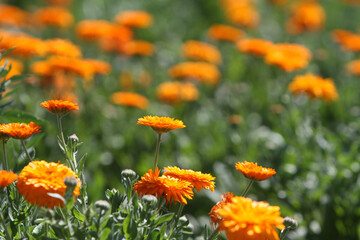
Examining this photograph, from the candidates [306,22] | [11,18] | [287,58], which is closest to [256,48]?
[287,58]

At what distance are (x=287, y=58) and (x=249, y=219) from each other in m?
2.48

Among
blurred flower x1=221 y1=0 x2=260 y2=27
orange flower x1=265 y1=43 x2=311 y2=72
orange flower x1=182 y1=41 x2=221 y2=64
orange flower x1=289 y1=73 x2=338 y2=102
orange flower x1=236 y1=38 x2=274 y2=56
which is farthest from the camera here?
blurred flower x1=221 y1=0 x2=260 y2=27

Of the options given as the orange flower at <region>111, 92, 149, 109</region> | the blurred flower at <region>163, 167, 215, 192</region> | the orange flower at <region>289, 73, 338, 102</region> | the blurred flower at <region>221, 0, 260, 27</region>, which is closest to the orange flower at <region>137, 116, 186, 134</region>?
the blurred flower at <region>163, 167, 215, 192</region>

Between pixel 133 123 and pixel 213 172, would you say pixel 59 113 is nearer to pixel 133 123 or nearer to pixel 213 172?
pixel 213 172

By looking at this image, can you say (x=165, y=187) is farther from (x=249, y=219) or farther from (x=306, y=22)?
(x=306, y=22)

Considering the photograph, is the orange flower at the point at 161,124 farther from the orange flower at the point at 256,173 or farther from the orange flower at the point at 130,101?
the orange flower at the point at 130,101

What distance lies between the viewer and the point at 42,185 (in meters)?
1.10

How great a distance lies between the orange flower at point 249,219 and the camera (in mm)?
1075

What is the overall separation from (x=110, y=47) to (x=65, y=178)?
137 inches

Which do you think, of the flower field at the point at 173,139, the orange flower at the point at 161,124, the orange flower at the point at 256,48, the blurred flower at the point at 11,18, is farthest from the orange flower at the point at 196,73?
the orange flower at the point at 161,124

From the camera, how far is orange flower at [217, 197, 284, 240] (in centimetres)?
108

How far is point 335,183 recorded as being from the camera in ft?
8.63

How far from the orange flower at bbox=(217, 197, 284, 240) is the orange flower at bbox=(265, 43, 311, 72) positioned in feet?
7.41

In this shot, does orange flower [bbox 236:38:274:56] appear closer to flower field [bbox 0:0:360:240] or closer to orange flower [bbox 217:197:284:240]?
flower field [bbox 0:0:360:240]
